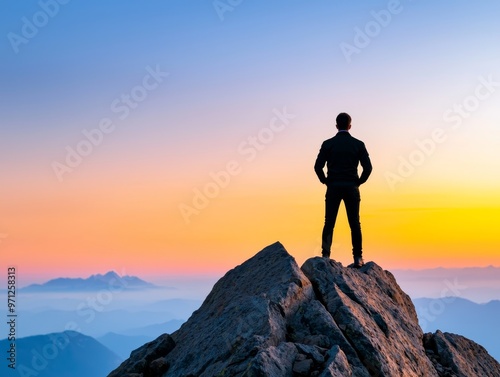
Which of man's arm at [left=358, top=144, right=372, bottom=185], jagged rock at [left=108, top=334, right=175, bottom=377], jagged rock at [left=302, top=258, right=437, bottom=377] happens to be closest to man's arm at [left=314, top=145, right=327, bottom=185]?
man's arm at [left=358, top=144, right=372, bottom=185]

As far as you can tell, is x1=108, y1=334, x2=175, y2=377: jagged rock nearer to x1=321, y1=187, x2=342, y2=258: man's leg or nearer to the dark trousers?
x1=321, y1=187, x2=342, y2=258: man's leg

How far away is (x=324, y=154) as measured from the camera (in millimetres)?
19094

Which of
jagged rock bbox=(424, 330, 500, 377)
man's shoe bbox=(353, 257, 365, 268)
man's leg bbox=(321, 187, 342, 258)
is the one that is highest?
man's leg bbox=(321, 187, 342, 258)

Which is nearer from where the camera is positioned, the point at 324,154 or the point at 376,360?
the point at 376,360

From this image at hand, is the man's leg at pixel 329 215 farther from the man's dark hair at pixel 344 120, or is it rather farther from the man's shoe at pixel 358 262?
the man's dark hair at pixel 344 120

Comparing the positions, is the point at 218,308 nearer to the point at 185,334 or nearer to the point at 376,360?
the point at 185,334

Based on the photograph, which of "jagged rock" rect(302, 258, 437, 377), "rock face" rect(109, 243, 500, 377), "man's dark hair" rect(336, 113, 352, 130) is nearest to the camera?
"rock face" rect(109, 243, 500, 377)

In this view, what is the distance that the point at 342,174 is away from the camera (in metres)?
18.8

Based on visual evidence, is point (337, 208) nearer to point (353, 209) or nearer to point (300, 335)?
point (353, 209)

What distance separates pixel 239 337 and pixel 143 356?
4.16 meters

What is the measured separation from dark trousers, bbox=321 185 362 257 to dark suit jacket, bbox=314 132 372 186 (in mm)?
251

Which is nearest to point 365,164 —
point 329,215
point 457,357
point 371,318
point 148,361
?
point 329,215

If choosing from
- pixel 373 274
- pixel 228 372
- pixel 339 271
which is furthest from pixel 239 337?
pixel 373 274

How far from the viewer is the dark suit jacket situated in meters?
18.8
